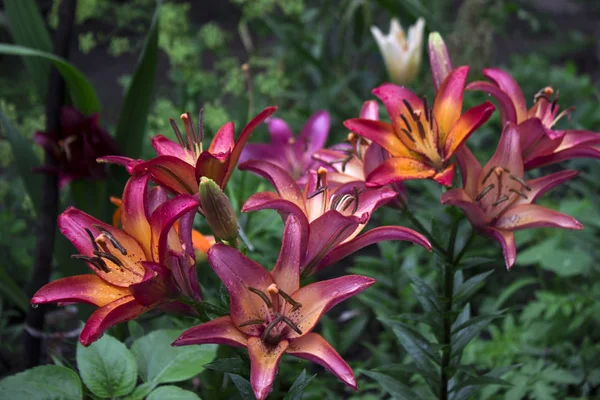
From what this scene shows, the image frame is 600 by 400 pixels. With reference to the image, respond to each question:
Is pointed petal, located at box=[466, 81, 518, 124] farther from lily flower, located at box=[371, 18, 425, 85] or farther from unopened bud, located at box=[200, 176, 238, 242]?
lily flower, located at box=[371, 18, 425, 85]

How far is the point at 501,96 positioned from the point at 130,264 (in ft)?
1.40

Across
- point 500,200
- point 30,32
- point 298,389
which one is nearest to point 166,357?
point 298,389

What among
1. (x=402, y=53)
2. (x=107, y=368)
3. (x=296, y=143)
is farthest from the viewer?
(x=402, y=53)

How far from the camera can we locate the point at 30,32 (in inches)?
41.4

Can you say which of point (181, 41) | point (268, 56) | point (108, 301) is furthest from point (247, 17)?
point (108, 301)

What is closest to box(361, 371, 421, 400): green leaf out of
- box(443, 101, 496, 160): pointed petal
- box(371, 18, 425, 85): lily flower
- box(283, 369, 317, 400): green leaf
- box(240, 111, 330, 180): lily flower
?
box(283, 369, 317, 400): green leaf

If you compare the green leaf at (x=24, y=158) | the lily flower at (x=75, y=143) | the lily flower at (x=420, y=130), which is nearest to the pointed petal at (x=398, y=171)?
the lily flower at (x=420, y=130)

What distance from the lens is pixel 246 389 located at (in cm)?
58

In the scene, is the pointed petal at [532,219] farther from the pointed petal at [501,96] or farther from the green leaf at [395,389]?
the green leaf at [395,389]

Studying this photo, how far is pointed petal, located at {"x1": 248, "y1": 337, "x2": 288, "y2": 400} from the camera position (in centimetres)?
48

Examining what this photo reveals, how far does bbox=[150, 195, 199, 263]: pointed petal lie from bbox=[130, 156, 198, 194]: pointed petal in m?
0.05

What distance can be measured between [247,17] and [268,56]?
71 centimetres

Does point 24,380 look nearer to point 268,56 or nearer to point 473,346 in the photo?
point 473,346

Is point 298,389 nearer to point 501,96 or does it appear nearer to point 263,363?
point 263,363
